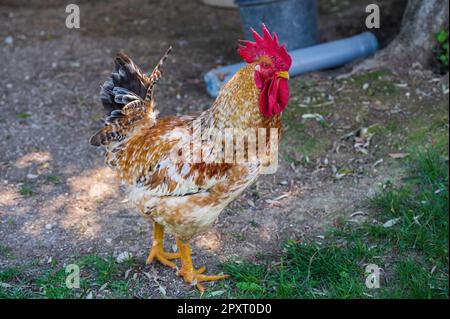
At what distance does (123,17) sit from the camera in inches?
339

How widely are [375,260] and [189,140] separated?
62.4 inches

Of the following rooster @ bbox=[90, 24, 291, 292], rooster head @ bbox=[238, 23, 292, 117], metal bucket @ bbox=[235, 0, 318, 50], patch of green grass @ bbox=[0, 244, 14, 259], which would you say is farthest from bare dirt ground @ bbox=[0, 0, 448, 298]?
rooster head @ bbox=[238, 23, 292, 117]

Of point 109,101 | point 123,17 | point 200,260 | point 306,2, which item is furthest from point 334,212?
point 123,17

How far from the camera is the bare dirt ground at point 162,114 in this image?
462 centimetres

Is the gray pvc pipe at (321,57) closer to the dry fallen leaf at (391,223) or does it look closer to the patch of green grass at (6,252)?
the dry fallen leaf at (391,223)

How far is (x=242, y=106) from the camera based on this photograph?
359 cm

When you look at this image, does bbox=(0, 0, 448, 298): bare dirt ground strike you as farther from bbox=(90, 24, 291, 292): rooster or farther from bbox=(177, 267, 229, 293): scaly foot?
bbox=(90, 24, 291, 292): rooster

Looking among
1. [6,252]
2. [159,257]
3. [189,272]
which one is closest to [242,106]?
[189,272]

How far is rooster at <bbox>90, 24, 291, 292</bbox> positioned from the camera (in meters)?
3.58

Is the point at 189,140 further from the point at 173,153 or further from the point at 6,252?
the point at 6,252

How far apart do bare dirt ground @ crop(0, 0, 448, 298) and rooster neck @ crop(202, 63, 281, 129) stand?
1.19m

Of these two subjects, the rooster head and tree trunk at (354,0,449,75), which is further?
tree trunk at (354,0,449,75)

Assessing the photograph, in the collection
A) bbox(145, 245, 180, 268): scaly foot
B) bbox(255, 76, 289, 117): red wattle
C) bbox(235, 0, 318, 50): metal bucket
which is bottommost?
bbox(145, 245, 180, 268): scaly foot

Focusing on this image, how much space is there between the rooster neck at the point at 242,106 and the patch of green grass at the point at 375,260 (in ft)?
3.58
